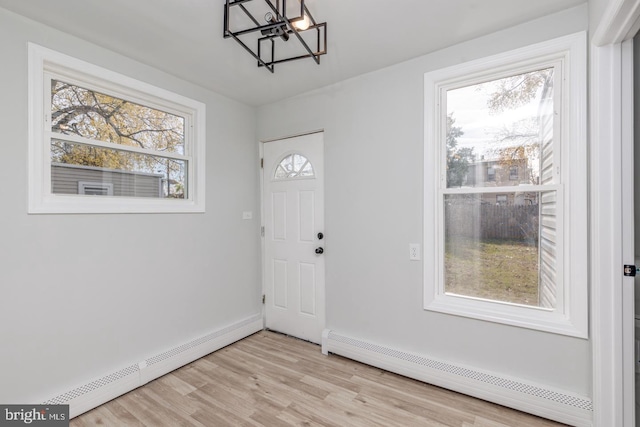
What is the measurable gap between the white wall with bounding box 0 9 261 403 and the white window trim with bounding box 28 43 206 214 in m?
0.05

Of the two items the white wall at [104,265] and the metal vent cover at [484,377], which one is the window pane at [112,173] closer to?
the white wall at [104,265]

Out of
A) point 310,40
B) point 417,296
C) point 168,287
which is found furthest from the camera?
point 168,287

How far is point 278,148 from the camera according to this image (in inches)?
125

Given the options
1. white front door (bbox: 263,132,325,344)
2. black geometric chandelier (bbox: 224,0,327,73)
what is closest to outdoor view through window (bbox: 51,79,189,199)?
white front door (bbox: 263,132,325,344)

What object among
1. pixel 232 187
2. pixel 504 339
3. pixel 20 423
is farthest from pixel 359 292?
pixel 20 423

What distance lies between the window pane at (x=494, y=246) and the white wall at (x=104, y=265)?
6.92 ft

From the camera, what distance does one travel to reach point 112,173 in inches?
87.7

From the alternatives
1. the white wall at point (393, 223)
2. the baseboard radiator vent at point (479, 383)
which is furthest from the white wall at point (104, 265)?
the baseboard radiator vent at point (479, 383)

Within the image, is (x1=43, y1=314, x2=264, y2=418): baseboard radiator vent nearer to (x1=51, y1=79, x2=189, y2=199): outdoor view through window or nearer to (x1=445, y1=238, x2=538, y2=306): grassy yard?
(x1=51, y1=79, x2=189, y2=199): outdoor view through window

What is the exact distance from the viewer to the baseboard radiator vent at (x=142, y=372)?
75.5 inches

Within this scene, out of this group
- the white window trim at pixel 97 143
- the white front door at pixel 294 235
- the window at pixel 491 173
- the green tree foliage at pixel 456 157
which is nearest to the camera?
the white window trim at pixel 97 143

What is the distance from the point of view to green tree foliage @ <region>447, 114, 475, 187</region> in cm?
217

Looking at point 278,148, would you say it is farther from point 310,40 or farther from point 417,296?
point 417,296

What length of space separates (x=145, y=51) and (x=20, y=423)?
8.43ft
